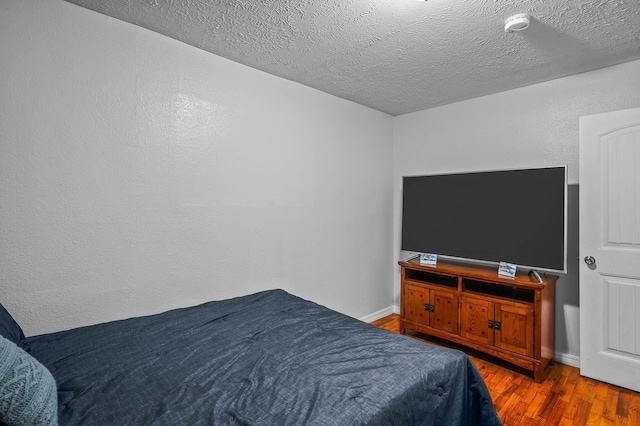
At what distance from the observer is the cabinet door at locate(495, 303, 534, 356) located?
8.47 ft

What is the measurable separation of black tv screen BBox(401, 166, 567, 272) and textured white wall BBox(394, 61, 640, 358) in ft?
0.61

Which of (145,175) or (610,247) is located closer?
(145,175)

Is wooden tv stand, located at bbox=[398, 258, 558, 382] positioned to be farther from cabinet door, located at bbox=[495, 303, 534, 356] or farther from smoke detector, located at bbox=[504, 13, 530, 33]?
smoke detector, located at bbox=[504, 13, 530, 33]

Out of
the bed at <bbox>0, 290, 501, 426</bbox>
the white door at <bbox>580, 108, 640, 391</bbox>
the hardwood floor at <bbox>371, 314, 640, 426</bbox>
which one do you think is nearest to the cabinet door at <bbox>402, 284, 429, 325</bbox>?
the hardwood floor at <bbox>371, 314, 640, 426</bbox>

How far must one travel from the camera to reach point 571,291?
9.26 feet

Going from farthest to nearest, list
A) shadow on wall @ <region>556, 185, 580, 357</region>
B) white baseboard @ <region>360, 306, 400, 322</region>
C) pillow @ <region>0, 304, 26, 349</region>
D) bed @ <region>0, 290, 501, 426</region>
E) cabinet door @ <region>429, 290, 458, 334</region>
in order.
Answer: white baseboard @ <region>360, 306, 400, 322</region>
cabinet door @ <region>429, 290, 458, 334</region>
shadow on wall @ <region>556, 185, 580, 357</region>
pillow @ <region>0, 304, 26, 349</region>
bed @ <region>0, 290, 501, 426</region>

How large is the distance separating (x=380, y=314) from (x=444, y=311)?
96 centimetres

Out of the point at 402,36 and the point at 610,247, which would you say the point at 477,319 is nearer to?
the point at 610,247

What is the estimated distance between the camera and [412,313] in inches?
131

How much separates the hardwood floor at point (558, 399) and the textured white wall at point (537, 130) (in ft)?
1.36

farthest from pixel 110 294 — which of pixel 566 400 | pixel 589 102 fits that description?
pixel 589 102

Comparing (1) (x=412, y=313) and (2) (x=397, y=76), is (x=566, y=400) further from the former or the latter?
(2) (x=397, y=76)

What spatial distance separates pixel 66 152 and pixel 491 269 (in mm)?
3452

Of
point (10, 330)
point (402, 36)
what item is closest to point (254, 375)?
point (10, 330)
